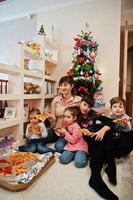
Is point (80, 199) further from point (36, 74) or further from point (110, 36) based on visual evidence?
point (110, 36)

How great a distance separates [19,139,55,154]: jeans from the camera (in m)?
1.96

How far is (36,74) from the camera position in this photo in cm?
257

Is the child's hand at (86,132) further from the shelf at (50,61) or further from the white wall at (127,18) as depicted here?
the white wall at (127,18)

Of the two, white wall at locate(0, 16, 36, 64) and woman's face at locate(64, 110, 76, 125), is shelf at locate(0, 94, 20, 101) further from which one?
white wall at locate(0, 16, 36, 64)

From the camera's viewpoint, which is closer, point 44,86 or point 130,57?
point 44,86

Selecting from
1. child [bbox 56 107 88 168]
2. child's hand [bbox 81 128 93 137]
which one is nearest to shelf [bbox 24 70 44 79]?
child [bbox 56 107 88 168]

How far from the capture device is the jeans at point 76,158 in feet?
5.38

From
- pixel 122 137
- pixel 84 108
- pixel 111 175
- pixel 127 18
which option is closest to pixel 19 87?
pixel 84 108

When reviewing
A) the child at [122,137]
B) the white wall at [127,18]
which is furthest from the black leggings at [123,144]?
the white wall at [127,18]

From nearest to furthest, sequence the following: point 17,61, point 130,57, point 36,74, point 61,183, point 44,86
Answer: point 61,183 < point 17,61 < point 36,74 < point 44,86 < point 130,57

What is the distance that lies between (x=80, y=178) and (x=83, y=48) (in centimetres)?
211

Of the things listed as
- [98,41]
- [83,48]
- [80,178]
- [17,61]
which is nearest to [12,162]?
[80,178]

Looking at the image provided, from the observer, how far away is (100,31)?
3.35 metres

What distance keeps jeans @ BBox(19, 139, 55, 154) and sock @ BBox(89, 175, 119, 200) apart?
72 centimetres
